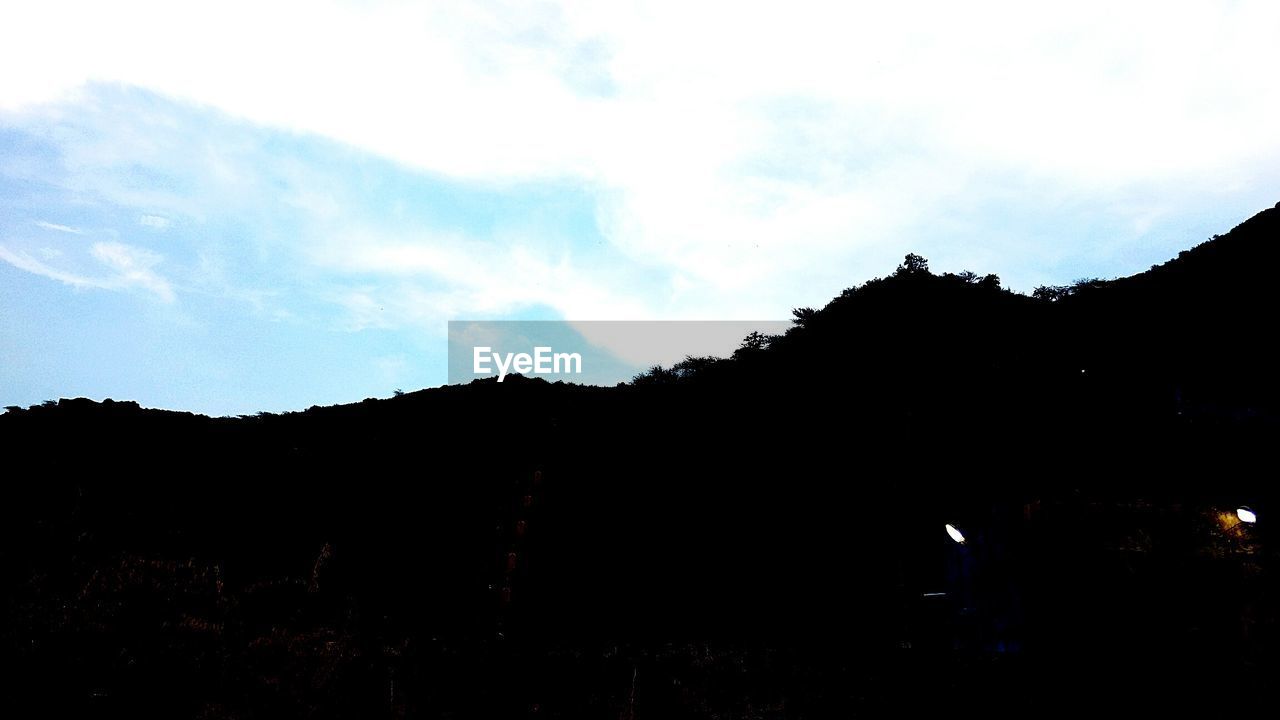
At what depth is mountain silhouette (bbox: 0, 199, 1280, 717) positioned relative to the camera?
630 centimetres

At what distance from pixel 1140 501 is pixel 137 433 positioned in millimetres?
15779

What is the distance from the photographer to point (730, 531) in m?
10.4

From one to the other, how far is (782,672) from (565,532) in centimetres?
438

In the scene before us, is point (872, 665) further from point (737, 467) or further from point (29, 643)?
point (29, 643)

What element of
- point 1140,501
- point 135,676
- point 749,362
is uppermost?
point 749,362

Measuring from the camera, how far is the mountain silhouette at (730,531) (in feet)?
20.7

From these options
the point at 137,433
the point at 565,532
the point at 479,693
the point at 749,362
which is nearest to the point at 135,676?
the point at 479,693

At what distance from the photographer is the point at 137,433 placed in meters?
12.3

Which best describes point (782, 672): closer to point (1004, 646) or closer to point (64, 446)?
point (1004, 646)

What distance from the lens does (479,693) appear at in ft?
23.8

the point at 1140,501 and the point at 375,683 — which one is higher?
the point at 1140,501

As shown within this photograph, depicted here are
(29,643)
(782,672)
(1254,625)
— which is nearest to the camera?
(1254,625)

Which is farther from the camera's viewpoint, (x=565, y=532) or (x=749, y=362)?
(x=749, y=362)

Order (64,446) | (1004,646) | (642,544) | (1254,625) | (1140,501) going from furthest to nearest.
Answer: (64,446) → (642,544) → (1004,646) → (1140,501) → (1254,625)
